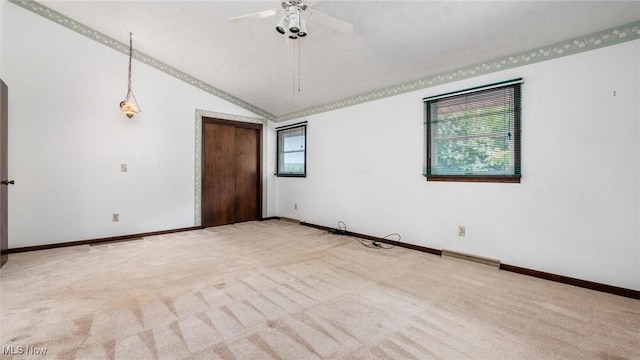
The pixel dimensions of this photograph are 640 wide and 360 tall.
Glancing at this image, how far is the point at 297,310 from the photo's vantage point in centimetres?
216

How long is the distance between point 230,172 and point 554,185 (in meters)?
5.13

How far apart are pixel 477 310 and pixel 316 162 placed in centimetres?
381

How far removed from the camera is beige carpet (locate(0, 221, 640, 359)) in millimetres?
1701

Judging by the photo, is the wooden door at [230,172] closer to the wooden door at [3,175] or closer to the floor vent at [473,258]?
the wooden door at [3,175]

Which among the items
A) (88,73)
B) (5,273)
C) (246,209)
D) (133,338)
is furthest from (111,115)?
(133,338)

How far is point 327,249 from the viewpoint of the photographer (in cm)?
392

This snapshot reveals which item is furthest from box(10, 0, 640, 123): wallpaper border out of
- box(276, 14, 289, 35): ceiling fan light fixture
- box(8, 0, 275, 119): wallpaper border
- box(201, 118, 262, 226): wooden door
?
box(276, 14, 289, 35): ceiling fan light fixture

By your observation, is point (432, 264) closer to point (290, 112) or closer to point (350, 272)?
point (350, 272)

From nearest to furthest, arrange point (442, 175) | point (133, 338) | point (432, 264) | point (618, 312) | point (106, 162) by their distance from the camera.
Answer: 1. point (133, 338)
2. point (618, 312)
3. point (432, 264)
4. point (442, 175)
5. point (106, 162)

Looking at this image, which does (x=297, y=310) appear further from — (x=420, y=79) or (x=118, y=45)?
(x=118, y=45)

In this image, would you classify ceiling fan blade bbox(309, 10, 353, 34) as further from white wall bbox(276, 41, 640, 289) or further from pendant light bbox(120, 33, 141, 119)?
pendant light bbox(120, 33, 141, 119)

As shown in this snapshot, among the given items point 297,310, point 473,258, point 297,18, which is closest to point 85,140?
point 297,18

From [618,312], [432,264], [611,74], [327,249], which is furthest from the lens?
[327,249]

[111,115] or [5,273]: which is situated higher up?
[111,115]
